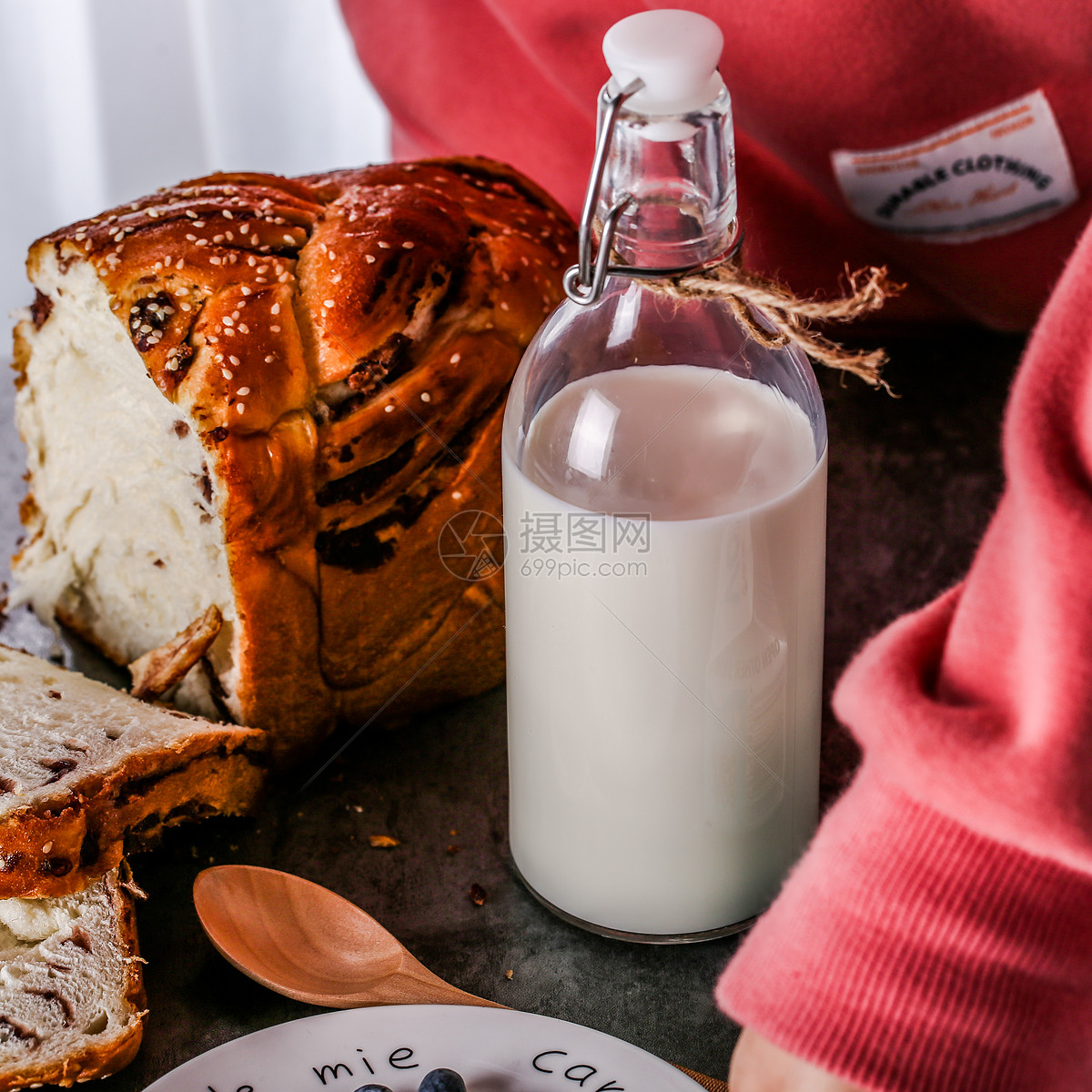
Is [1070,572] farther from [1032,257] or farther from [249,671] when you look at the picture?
[1032,257]

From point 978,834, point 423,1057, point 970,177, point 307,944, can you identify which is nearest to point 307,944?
point 307,944

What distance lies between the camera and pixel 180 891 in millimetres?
879

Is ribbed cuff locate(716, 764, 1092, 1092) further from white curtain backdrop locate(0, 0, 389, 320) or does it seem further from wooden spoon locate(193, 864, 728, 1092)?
white curtain backdrop locate(0, 0, 389, 320)

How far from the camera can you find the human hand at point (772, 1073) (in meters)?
0.58

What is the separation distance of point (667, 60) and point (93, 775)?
1.84 feet

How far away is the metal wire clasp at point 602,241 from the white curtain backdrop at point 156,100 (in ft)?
4.59

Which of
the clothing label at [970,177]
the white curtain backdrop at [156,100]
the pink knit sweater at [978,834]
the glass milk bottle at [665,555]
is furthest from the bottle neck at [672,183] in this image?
the white curtain backdrop at [156,100]

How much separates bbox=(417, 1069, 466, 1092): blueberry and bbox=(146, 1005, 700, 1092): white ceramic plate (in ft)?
0.07

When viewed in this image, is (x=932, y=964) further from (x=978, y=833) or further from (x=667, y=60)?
(x=667, y=60)

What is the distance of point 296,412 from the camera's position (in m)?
0.85

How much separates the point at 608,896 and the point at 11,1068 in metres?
0.36

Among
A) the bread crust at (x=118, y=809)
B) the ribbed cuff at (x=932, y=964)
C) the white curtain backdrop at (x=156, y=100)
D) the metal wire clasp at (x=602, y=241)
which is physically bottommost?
the bread crust at (x=118, y=809)

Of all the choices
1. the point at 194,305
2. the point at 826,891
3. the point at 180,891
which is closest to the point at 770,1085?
the point at 826,891

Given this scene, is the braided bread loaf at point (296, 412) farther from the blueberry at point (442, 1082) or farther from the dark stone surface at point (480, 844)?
the blueberry at point (442, 1082)
